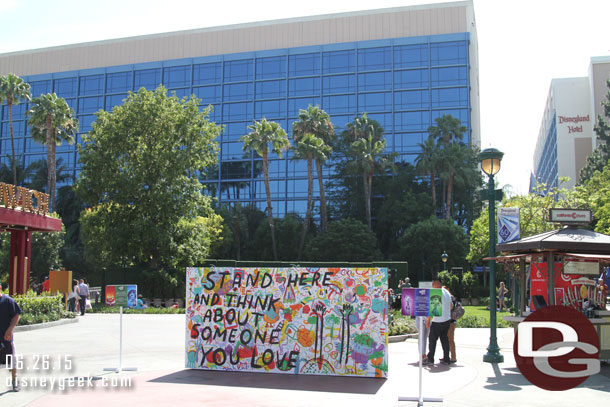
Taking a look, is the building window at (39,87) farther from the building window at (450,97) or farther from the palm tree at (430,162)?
the palm tree at (430,162)

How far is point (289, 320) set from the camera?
33.8 feet

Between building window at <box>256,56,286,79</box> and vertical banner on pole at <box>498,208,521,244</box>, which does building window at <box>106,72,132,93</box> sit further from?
vertical banner on pole at <box>498,208,521,244</box>

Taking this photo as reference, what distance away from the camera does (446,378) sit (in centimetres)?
1032

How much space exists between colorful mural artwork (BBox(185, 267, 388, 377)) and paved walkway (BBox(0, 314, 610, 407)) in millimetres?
258

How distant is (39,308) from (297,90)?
5831cm

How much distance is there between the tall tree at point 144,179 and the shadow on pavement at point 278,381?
27035 mm

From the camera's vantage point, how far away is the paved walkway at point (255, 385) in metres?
8.34

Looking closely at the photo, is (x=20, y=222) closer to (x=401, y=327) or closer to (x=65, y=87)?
(x=401, y=327)

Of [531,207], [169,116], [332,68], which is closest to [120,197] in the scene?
[169,116]

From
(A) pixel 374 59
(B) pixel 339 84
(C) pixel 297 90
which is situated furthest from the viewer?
(C) pixel 297 90

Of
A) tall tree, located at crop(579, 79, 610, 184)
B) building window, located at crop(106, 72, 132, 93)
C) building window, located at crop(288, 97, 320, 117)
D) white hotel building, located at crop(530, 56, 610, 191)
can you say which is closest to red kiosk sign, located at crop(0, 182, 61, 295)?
tall tree, located at crop(579, 79, 610, 184)

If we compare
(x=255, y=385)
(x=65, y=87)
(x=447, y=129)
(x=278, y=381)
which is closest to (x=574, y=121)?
(x=447, y=129)

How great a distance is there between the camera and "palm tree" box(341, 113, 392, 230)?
190 feet

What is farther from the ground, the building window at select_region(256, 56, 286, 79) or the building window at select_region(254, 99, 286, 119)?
the building window at select_region(256, 56, 286, 79)
